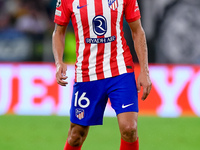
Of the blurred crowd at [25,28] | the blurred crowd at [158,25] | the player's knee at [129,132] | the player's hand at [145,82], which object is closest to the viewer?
the player's knee at [129,132]

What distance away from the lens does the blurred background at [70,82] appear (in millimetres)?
6527

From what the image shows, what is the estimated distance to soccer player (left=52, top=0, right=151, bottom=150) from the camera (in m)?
4.22

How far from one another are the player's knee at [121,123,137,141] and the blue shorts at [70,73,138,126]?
151 millimetres

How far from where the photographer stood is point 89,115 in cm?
432

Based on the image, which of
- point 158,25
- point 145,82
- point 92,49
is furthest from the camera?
point 158,25

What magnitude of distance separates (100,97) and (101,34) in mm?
519

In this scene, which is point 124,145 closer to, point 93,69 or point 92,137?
point 93,69

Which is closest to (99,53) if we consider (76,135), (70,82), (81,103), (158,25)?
(81,103)

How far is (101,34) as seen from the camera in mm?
4242

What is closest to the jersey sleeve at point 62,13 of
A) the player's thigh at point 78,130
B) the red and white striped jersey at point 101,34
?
the red and white striped jersey at point 101,34

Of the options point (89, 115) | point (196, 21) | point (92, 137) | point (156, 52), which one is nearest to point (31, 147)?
point (92, 137)

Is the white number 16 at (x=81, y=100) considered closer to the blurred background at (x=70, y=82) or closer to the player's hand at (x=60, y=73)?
the player's hand at (x=60, y=73)

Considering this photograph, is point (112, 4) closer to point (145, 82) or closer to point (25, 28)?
point (145, 82)

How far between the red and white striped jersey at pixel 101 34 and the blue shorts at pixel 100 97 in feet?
0.20
